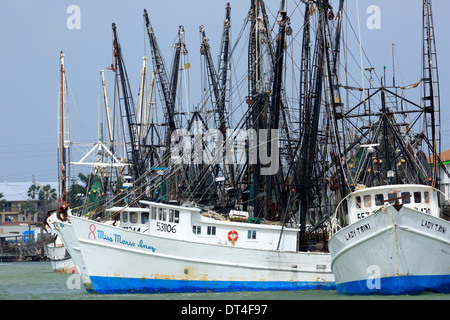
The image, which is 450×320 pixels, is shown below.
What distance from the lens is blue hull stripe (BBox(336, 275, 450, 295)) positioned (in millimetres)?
29750

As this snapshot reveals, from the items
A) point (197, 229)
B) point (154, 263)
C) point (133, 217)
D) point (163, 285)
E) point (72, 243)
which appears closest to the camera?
point (154, 263)

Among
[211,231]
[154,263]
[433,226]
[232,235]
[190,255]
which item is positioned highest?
[433,226]

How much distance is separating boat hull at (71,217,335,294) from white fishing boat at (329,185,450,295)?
22.0ft

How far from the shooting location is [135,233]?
35.0 meters

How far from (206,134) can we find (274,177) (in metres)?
5.83

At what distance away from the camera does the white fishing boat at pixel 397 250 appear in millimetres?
29531

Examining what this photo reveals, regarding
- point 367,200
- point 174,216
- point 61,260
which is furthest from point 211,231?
point 61,260

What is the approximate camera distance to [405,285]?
97.6 feet

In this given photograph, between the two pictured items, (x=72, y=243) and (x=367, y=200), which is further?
(x=72, y=243)

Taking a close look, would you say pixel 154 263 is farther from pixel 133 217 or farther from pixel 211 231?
pixel 133 217

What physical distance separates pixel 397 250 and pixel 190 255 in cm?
1032

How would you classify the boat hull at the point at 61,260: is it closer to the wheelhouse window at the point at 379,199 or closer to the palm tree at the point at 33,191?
the wheelhouse window at the point at 379,199

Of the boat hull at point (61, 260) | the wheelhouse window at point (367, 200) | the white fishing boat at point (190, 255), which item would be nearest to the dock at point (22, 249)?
the boat hull at point (61, 260)

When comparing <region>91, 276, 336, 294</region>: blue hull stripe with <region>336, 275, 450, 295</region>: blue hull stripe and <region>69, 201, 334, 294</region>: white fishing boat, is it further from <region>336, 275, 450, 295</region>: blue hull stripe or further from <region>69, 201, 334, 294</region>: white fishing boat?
<region>336, 275, 450, 295</region>: blue hull stripe
